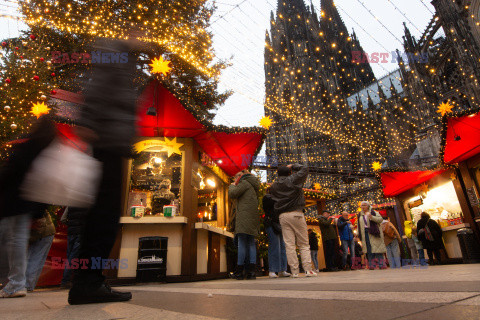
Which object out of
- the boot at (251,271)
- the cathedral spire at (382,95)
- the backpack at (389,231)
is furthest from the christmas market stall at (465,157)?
the cathedral spire at (382,95)

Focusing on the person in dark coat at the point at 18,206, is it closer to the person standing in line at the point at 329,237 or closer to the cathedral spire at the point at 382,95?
the person standing in line at the point at 329,237

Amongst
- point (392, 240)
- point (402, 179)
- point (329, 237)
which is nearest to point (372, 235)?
point (392, 240)

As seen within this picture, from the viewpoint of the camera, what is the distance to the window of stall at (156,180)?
5109 millimetres

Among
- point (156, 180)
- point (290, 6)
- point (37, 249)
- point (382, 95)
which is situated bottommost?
point (37, 249)

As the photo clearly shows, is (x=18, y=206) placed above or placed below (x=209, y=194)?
below

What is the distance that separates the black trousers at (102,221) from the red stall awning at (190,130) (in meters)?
Result: 3.22

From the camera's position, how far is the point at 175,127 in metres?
5.31

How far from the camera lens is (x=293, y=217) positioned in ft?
12.5

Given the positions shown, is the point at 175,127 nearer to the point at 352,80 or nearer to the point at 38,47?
the point at 38,47

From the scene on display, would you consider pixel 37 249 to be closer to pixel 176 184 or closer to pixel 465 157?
pixel 176 184

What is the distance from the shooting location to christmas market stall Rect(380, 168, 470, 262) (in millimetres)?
8234

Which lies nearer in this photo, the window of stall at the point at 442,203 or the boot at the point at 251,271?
the boot at the point at 251,271

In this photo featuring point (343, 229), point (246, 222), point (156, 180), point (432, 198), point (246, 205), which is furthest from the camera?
point (432, 198)

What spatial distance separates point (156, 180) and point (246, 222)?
2.30 m
